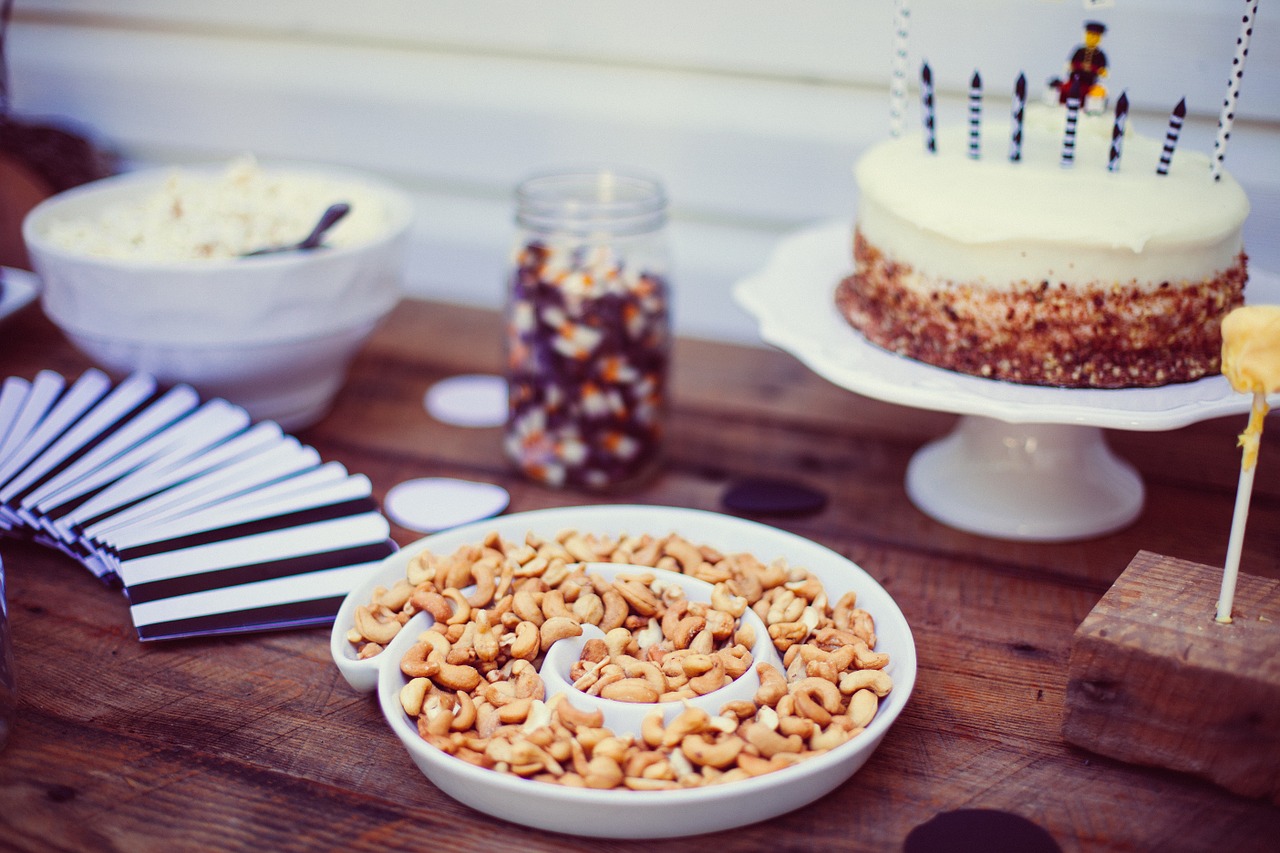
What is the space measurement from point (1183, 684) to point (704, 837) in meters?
0.31

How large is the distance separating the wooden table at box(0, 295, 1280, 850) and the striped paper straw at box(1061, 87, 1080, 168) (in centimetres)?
34

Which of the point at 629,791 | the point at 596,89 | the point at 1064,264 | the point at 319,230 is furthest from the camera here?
the point at 596,89

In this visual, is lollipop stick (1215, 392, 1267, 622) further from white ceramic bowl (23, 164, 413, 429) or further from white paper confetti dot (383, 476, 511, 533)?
white ceramic bowl (23, 164, 413, 429)

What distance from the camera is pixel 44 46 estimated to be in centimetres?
162

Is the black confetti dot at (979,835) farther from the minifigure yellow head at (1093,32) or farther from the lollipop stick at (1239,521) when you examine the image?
the minifigure yellow head at (1093,32)

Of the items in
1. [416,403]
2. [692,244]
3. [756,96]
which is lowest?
[416,403]

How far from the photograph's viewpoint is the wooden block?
65 cm

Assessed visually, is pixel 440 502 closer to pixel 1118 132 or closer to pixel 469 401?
pixel 469 401

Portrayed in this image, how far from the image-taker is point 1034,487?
995mm

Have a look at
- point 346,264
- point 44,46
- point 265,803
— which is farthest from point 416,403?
point 44,46

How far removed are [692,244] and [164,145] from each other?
2.68ft

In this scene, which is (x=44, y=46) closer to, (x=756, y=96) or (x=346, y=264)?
(x=346, y=264)

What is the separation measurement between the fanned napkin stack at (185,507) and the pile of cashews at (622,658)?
10 centimetres

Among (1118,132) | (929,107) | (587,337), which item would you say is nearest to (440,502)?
(587,337)
